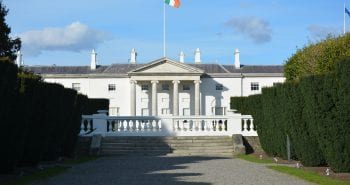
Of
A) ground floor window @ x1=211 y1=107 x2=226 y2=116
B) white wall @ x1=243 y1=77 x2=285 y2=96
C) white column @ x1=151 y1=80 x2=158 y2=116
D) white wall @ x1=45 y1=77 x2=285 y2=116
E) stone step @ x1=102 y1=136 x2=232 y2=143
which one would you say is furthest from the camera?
ground floor window @ x1=211 y1=107 x2=226 y2=116

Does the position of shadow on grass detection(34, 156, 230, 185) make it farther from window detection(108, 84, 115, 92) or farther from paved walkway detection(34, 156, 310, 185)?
window detection(108, 84, 115, 92)

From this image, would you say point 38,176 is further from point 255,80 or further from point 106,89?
point 255,80

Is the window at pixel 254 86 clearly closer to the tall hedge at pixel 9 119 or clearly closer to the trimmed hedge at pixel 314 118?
the trimmed hedge at pixel 314 118

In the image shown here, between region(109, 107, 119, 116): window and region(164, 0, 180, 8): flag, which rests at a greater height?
region(164, 0, 180, 8): flag

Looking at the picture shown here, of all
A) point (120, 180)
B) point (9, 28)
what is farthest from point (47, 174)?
point (9, 28)

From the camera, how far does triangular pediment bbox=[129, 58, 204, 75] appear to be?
3314 inches

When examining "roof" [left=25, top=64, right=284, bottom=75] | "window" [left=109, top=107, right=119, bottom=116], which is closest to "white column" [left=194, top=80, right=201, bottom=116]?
"roof" [left=25, top=64, right=284, bottom=75]

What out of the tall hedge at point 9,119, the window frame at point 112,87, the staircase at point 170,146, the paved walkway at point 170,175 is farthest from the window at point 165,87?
the tall hedge at point 9,119

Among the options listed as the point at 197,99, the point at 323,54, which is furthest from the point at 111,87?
the point at 323,54

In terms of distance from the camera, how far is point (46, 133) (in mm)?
20016

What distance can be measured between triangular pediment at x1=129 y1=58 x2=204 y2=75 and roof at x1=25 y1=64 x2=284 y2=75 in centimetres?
181

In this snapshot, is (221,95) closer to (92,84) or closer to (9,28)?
(92,84)

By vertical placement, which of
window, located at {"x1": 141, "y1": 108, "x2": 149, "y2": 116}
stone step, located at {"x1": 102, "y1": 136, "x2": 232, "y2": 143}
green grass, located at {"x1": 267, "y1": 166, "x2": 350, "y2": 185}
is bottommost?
green grass, located at {"x1": 267, "y1": 166, "x2": 350, "y2": 185}

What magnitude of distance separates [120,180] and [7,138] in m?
3.28
